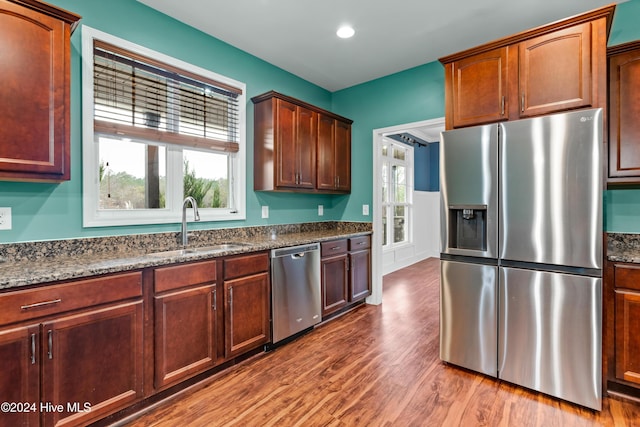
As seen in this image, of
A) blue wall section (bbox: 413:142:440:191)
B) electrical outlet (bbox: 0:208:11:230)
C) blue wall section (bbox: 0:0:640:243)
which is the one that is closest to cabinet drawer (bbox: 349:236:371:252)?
blue wall section (bbox: 0:0:640:243)

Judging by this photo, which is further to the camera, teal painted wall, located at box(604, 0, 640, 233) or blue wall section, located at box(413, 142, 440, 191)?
blue wall section, located at box(413, 142, 440, 191)

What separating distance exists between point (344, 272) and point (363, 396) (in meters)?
1.55

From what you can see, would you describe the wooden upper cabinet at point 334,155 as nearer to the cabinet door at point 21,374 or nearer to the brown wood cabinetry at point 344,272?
the brown wood cabinetry at point 344,272

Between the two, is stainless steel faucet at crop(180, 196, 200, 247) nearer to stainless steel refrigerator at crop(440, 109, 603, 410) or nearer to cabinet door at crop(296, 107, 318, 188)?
cabinet door at crop(296, 107, 318, 188)

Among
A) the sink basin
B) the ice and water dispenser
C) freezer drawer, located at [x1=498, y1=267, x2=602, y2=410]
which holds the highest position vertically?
the ice and water dispenser

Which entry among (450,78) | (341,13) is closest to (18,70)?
(341,13)

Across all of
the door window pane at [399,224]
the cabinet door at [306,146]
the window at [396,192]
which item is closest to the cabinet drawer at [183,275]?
the cabinet door at [306,146]

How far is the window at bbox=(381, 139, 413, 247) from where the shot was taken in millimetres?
5766

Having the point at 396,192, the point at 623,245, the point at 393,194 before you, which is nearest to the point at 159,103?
the point at 623,245

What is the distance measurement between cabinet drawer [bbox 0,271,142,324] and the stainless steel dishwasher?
112cm

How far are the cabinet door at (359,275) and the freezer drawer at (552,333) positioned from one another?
5.45 ft

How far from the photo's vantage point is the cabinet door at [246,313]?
2328 mm

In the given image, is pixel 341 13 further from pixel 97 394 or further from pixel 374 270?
pixel 97 394

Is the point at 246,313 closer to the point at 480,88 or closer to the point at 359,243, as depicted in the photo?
the point at 359,243
